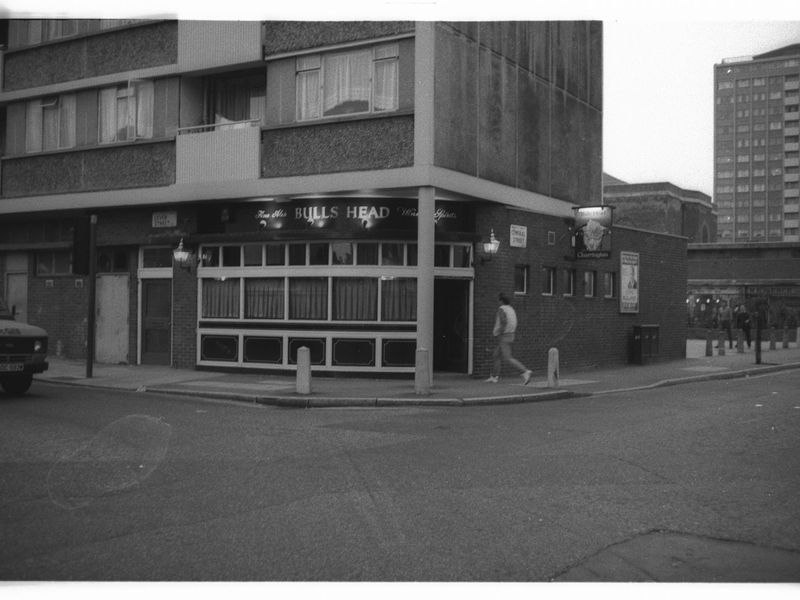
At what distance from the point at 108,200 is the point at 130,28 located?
416cm

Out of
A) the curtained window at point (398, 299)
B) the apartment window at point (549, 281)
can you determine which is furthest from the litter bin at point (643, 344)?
the curtained window at point (398, 299)

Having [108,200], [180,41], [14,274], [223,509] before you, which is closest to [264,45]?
[180,41]

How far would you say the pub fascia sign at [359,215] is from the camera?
17766 millimetres

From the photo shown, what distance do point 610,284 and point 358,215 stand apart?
8.82 meters

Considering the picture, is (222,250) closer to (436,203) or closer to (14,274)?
(436,203)

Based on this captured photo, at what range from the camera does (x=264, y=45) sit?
1841 centimetres

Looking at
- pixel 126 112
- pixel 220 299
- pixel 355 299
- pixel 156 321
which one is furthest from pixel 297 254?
pixel 126 112

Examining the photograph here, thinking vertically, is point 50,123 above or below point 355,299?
above

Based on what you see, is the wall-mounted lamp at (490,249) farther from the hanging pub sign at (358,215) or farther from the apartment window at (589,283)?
the apartment window at (589,283)

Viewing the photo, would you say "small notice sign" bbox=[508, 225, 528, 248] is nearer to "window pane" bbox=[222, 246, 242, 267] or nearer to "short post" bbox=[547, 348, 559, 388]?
"short post" bbox=[547, 348, 559, 388]

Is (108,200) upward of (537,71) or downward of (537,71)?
downward

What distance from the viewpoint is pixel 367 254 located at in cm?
1802

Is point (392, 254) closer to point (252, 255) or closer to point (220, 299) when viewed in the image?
point (252, 255)

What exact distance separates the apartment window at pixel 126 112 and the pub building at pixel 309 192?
1.9 inches
